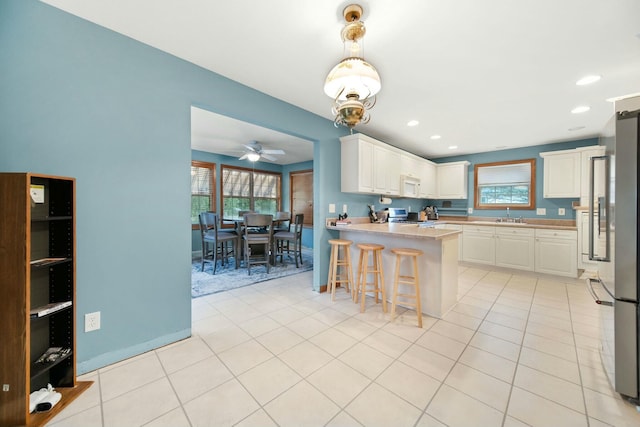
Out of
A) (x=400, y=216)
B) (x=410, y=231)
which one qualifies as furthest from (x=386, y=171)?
(x=410, y=231)

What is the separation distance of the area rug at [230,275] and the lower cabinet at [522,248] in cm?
330

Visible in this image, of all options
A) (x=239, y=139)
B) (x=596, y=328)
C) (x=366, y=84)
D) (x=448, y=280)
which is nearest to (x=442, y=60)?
(x=366, y=84)

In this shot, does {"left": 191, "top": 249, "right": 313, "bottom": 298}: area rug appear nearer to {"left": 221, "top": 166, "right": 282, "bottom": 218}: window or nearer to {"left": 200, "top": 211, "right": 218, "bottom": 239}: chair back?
{"left": 200, "top": 211, "right": 218, "bottom": 239}: chair back

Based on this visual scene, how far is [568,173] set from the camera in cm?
416

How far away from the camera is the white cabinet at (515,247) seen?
4.21 m

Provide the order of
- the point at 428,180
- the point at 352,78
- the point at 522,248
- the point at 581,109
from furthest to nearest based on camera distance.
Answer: the point at 428,180 → the point at 522,248 → the point at 581,109 → the point at 352,78

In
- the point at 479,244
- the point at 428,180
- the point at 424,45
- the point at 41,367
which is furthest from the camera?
the point at 428,180

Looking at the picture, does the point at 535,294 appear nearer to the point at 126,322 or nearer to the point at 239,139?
the point at 126,322

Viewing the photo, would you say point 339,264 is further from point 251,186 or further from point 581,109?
point 251,186

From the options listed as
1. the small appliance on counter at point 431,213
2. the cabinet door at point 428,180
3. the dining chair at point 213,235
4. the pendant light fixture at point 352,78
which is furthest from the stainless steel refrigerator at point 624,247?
the dining chair at point 213,235

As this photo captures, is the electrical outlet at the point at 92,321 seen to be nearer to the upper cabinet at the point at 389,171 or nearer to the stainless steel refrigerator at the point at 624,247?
the upper cabinet at the point at 389,171

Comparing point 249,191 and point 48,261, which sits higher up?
point 249,191

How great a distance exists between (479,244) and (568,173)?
1.84 m

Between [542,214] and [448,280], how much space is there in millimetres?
3497
